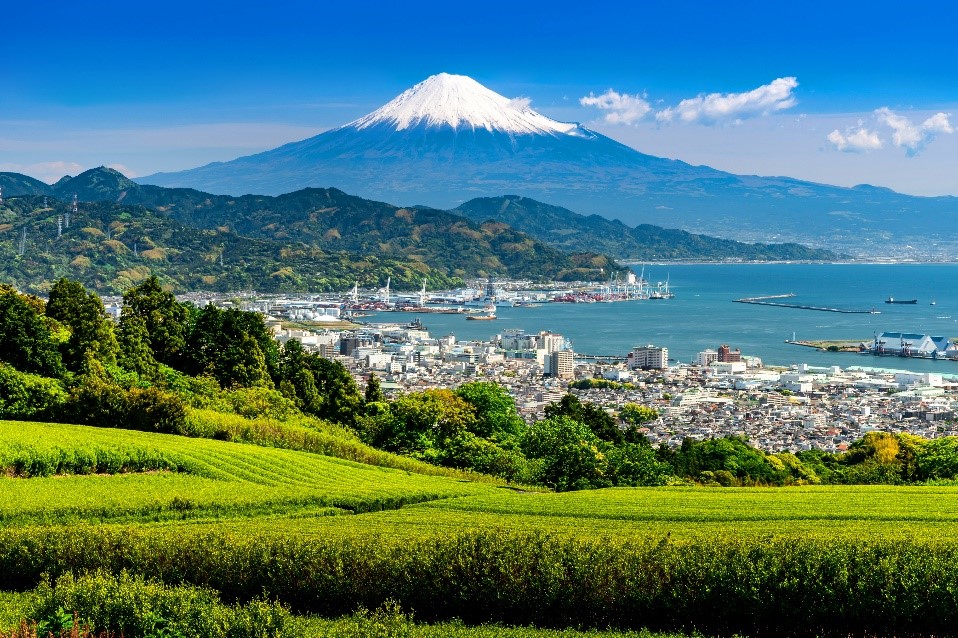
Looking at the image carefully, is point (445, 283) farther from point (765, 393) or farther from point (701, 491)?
point (701, 491)

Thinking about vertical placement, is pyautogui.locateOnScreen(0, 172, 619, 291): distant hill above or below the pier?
above

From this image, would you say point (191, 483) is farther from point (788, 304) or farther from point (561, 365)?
point (788, 304)

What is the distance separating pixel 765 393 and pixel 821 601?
34848 mm

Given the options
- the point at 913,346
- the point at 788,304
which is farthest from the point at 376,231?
the point at 913,346

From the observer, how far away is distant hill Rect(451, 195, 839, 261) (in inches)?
6501

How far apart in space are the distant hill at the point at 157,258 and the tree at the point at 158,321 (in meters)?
59.5

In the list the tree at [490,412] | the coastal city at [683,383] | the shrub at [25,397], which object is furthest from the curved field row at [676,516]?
the coastal city at [683,383]

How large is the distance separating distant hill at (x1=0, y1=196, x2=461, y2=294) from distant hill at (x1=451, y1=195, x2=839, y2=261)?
60.4 m

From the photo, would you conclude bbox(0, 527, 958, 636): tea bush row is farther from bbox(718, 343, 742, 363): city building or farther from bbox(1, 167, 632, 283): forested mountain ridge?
bbox(1, 167, 632, 283): forested mountain ridge

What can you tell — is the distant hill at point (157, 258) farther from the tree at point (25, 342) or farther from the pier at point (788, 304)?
the tree at point (25, 342)

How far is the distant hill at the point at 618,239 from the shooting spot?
165 m

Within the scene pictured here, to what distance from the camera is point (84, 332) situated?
66.4 feet

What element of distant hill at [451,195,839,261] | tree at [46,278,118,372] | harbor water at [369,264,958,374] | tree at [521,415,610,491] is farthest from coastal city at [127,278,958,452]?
distant hill at [451,195,839,261]

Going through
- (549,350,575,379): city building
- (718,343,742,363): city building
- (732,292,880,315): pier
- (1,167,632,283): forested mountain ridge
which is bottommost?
(549,350,575,379): city building
